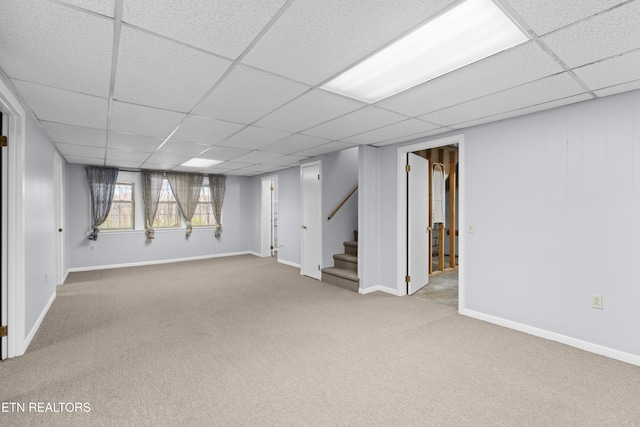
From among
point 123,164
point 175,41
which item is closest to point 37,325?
point 175,41

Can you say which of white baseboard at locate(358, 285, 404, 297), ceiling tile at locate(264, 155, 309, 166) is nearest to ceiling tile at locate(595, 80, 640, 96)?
white baseboard at locate(358, 285, 404, 297)

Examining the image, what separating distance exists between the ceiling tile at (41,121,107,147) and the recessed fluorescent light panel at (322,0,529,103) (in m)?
2.99

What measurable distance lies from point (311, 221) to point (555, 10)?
4.48 meters

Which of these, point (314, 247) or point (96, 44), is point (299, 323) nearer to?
point (314, 247)

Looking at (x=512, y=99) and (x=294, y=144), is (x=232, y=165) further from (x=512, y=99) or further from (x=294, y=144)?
(x=512, y=99)

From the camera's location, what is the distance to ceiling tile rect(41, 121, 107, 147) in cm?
334

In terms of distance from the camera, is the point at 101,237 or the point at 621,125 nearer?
the point at 621,125

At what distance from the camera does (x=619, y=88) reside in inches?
92.7

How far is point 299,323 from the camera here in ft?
10.8

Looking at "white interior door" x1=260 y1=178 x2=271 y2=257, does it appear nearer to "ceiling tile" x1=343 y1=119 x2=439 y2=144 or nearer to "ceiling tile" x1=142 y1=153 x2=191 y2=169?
"ceiling tile" x1=142 y1=153 x2=191 y2=169

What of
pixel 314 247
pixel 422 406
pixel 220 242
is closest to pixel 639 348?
pixel 422 406

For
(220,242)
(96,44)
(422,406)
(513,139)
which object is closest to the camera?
(96,44)

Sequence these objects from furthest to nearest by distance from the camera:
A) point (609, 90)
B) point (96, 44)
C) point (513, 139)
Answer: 1. point (513, 139)
2. point (609, 90)
3. point (96, 44)

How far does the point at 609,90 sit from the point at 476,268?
2.00 meters
